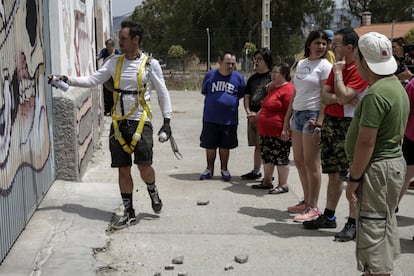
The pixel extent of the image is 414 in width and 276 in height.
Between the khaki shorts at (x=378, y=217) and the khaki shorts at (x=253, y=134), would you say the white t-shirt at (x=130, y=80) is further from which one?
the khaki shorts at (x=378, y=217)

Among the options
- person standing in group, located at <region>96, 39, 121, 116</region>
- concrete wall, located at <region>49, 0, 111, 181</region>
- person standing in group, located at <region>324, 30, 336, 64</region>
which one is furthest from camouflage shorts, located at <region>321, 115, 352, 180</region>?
person standing in group, located at <region>96, 39, 121, 116</region>

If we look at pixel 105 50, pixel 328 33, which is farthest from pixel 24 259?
pixel 105 50

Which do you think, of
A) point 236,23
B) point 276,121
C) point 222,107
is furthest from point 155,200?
point 236,23

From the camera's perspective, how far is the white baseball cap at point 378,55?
3.57 m

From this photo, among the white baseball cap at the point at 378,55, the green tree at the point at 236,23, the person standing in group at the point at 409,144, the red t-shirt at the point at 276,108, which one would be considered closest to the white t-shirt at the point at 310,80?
the person standing in group at the point at 409,144

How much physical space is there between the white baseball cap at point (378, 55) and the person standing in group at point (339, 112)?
3.82ft

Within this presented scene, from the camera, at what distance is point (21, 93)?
5.04 meters

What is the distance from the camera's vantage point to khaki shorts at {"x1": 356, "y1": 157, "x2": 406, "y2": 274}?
3.55m

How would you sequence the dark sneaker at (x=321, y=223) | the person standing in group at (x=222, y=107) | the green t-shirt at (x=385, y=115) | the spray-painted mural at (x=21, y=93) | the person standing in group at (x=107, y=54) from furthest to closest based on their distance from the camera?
the person standing in group at (x=107, y=54) < the person standing in group at (x=222, y=107) < the dark sneaker at (x=321, y=223) < the spray-painted mural at (x=21, y=93) < the green t-shirt at (x=385, y=115)

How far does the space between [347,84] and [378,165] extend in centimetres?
156

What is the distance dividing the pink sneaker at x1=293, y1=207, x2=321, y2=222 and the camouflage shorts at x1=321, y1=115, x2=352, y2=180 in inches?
25.6

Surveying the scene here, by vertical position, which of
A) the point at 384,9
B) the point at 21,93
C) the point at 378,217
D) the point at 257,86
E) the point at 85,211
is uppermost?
the point at 384,9

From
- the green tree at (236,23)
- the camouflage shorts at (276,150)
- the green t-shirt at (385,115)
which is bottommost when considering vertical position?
the camouflage shorts at (276,150)

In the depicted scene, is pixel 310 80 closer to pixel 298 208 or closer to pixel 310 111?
pixel 310 111
